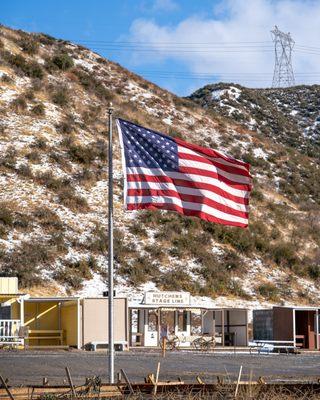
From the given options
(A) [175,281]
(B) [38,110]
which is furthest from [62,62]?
(A) [175,281]

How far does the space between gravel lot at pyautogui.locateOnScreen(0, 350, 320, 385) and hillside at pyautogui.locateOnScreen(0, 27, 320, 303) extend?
1614 centimetres

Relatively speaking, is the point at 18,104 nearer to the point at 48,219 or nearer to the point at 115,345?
the point at 48,219

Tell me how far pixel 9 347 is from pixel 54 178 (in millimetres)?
19872

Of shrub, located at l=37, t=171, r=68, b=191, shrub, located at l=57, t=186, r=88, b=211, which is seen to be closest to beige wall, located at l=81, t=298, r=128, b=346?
shrub, located at l=57, t=186, r=88, b=211

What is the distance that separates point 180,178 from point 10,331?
2037 centimetres

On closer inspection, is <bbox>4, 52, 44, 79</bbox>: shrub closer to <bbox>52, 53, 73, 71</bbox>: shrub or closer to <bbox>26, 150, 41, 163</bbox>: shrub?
<bbox>52, 53, 73, 71</bbox>: shrub

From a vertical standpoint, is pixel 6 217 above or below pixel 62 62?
below

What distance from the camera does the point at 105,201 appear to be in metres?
54.7

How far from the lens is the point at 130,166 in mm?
18734

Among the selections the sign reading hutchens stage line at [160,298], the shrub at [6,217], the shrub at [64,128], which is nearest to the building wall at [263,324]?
the sign reading hutchens stage line at [160,298]

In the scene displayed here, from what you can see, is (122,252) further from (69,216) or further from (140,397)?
(140,397)

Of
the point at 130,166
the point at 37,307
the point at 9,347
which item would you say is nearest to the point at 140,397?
the point at 130,166

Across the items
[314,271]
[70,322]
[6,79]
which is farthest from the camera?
[6,79]

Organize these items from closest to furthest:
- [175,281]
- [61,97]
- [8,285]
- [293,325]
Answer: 1. [8,285]
2. [293,325]
3. [175,281]
4. [61,97]
